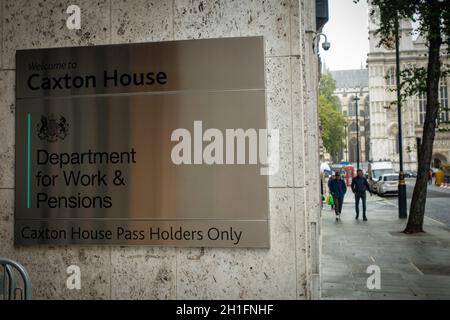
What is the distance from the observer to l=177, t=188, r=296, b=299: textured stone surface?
4996mm

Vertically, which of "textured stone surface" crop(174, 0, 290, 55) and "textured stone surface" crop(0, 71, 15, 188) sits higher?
"textured stone surface" crop(174, 0, 290, 55)

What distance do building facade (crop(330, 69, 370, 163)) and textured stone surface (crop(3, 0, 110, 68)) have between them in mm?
100980

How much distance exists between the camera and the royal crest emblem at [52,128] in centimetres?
529

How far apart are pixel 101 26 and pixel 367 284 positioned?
4.91 metres

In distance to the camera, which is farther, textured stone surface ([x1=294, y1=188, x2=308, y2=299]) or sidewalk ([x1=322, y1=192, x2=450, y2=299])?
sidewalk ([x1=322, y1=192, x2=450, y2=299])

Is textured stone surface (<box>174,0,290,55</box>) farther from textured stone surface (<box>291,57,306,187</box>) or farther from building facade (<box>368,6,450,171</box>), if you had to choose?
building facade (<box>368,6,450,171</box>)

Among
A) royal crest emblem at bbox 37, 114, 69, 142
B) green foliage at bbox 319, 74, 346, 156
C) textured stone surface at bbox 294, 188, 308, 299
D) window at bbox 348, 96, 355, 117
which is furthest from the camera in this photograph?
window at bbox 348, 96, 355, 117

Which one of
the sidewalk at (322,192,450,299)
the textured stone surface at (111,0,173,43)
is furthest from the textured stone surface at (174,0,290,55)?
the sidewalk at (322,192,450,299)

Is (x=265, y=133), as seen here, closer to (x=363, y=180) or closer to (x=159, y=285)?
(x=159, y=285)

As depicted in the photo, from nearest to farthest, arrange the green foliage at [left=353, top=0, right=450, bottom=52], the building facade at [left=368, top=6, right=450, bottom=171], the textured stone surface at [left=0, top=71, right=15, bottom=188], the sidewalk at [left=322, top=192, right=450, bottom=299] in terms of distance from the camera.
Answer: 1. the textured stone surface at [left=0, top=71, right=15, bottom=188]
2. the sidewalk at [left=322, top=192, right=450, bottom=299]
3. the green foliage at [left=353, top=0, right=450, bottom=52]
4. the building facade at [left=368, top=6, right=450, bottom=171]

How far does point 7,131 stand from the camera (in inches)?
213

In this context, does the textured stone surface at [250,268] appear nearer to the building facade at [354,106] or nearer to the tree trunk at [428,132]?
the tree trunk at [428,132]

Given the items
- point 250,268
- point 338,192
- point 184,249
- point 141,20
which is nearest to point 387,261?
point 250,268
